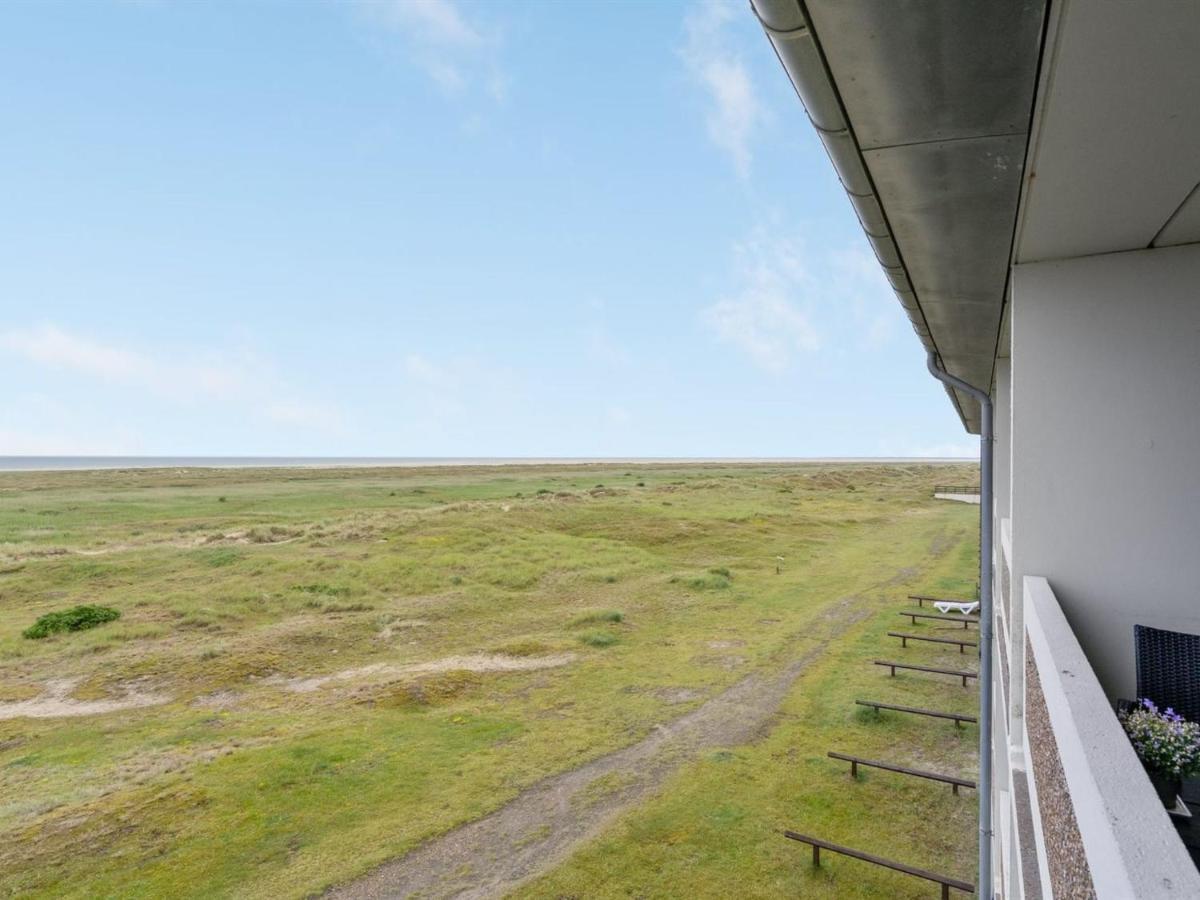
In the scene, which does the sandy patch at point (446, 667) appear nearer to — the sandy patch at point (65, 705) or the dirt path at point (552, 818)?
the sandy patch at point (65, 705)

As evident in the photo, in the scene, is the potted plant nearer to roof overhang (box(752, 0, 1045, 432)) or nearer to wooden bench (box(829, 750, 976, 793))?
roof overhang (box(752, 0, 1045, 432))

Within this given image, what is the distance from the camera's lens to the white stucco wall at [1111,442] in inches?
121

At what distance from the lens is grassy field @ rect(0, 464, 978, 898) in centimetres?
676

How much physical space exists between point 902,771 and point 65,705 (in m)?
12.8

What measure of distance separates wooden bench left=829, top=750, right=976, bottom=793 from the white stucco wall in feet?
16.5

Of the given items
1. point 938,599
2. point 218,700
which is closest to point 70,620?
point 218,700

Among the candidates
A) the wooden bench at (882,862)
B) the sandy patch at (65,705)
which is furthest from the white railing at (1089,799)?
the sandy patch at (65,705)

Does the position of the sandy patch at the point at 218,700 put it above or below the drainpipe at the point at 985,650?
below

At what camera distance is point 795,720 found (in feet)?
32.0

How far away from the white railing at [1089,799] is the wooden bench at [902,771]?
5.89m

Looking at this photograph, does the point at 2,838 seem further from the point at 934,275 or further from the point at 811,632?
the point at 811,632

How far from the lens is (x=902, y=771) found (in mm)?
7539

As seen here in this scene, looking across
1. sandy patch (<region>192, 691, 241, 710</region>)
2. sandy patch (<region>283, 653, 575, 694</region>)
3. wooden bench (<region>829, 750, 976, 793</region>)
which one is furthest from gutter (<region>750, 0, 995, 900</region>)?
sandy patch (<region>192, 691, 241, 710</region>)

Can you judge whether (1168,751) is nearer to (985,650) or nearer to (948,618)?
(985,650)
